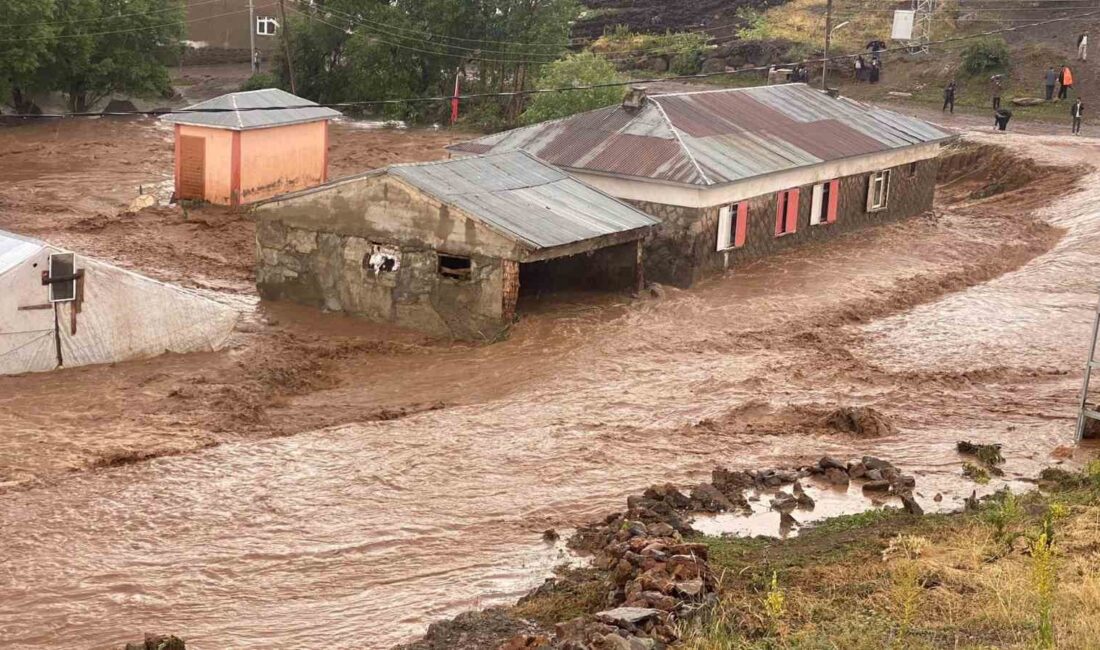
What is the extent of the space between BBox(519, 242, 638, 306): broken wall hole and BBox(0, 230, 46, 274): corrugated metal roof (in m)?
8.99

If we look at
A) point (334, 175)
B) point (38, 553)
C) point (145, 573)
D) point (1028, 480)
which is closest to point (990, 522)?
point (1028, 480)

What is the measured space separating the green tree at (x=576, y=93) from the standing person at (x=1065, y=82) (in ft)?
53.3

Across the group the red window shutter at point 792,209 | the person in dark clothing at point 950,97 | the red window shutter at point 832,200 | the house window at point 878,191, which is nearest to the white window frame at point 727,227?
the red window shutter at point 792,209

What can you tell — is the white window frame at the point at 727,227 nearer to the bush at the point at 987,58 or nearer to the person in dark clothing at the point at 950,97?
the person in dark clothing at the point at 950,97

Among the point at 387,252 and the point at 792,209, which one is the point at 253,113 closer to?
the point at 387,252

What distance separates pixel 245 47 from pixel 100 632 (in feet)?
158

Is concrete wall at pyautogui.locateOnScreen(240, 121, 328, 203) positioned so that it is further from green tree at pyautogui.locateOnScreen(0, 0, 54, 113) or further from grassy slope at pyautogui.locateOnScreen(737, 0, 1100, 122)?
grassy slope at pyautogui.locateOnScreen(737, 0, 1100, 122)

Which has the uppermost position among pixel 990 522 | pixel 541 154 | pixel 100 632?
pixel 541 154

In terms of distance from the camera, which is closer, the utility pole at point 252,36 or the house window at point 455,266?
the house window at point 455,266

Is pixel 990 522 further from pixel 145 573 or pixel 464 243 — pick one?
pixel 464 243

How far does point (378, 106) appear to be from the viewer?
51.6m

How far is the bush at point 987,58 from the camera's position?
4891cm

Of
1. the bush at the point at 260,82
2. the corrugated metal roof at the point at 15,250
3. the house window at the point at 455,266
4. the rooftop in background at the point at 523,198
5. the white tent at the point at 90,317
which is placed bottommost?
the white tent at the point at 90,317

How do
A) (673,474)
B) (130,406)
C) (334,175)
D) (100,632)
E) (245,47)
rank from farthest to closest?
1. (245,47)
2. (334,175)
3. (130,406)
4. (673,474)
5. (100,632)
